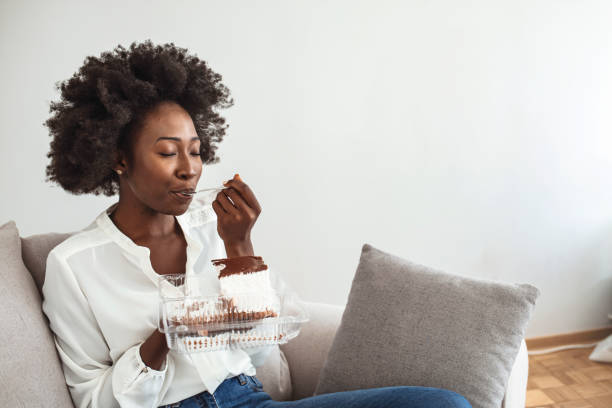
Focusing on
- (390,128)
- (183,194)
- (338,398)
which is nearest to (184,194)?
(183,194)

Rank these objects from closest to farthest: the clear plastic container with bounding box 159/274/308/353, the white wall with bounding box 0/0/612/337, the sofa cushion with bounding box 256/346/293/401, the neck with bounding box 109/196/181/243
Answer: the clear plastic container with bounding box 159/274/308/353
the neck with bounding box 109/196/181/243
the sofa cushion with bounding box 256/346/293/401
the white wall with bounding box 0/0/612/337

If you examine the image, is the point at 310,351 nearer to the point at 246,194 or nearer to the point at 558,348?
the point at 246,194

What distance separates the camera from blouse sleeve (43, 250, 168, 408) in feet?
3.51

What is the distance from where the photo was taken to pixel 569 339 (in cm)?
260

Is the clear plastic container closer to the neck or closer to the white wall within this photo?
the neck

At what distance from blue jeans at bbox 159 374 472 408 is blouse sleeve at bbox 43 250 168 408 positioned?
12cm

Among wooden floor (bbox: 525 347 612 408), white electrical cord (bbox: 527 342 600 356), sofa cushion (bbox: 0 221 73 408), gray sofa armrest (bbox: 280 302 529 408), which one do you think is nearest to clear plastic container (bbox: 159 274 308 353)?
sofa cushion (bbox: 0 221 73 408)

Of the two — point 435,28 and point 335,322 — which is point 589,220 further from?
point 335,322

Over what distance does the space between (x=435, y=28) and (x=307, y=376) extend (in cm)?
138

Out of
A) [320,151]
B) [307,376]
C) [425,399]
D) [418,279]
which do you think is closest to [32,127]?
[320,151]

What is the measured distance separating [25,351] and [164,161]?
0.43 meters

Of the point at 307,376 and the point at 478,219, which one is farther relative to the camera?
the point at 478,219

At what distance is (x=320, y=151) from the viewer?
6.72 ft

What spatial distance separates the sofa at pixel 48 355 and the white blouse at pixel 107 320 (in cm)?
4
